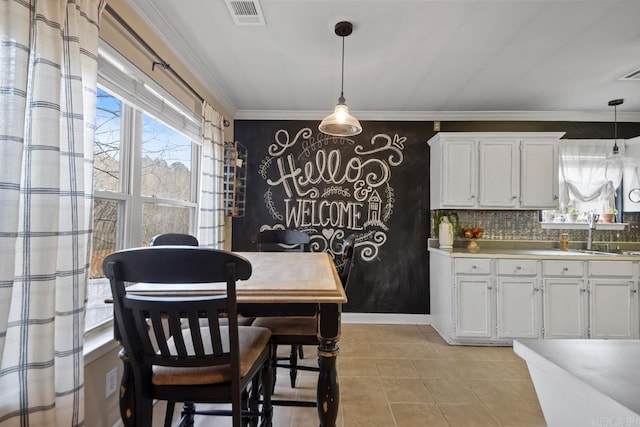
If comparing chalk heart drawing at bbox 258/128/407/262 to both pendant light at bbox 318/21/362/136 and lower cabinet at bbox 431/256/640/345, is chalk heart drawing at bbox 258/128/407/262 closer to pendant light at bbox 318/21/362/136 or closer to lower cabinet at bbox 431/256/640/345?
lower cabinet at bbox 431/256/640/345

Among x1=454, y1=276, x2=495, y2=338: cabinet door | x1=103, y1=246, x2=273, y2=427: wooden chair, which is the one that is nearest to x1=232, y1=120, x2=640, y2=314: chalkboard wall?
x1=454, y1=276, x2=495, y2=338: cabinet door

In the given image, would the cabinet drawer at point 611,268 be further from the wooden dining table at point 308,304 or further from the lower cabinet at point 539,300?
the wooden dining table at point 308,304

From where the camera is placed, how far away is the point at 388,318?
11.6ft

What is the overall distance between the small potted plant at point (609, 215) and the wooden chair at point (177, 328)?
423 centimetres

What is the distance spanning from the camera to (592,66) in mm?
2484

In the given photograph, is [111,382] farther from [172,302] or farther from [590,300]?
[590,300]

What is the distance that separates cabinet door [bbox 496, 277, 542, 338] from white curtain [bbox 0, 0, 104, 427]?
3.24m

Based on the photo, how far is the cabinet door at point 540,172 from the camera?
3154 mm

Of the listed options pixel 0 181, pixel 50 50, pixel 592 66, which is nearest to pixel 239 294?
pixel 0 181

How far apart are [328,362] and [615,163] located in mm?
4032

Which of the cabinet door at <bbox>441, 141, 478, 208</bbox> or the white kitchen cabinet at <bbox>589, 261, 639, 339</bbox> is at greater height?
the cabinet door at <bbox>441, 141, 478, 208</bbox>

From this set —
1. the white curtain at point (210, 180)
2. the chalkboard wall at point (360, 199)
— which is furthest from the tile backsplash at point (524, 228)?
the white curtain at point (210, 180)

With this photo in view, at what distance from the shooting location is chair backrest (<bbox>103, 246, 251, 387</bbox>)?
0.88m

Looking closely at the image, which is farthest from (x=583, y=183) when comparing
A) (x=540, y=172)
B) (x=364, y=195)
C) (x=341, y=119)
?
(x=341, y=119)
